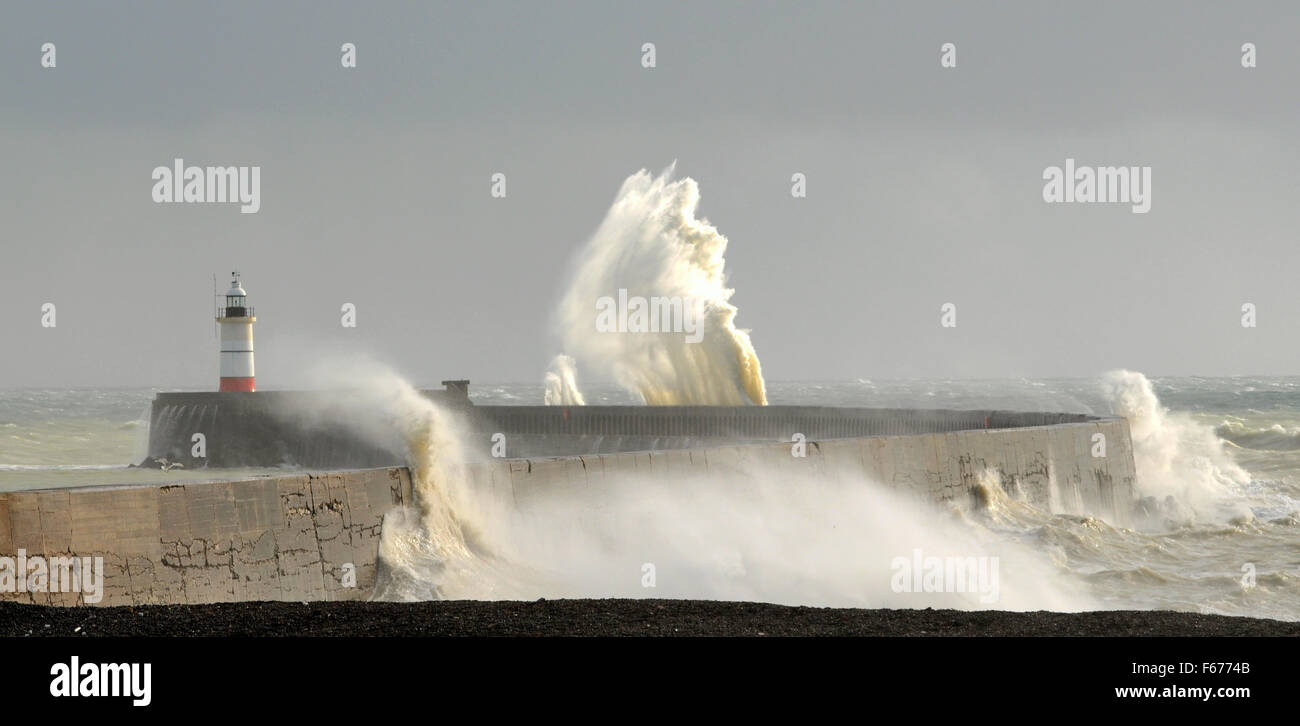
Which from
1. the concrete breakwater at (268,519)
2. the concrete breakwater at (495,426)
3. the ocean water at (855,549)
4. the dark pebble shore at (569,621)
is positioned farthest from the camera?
the concrete breakwater at (495,426)

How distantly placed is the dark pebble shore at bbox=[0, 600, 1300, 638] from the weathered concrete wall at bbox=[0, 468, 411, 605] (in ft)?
2.59

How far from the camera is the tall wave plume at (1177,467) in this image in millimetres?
18984

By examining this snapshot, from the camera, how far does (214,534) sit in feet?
26.1

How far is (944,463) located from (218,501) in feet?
27.6

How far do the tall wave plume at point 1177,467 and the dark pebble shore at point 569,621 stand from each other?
42.5ft

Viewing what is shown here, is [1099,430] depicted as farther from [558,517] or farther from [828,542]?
[558,517]

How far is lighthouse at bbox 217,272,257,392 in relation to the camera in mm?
26109

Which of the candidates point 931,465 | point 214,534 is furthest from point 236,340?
point 214,534

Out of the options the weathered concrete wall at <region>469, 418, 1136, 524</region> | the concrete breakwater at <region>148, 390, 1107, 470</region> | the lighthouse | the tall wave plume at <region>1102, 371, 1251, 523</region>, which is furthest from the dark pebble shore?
the lighthouse

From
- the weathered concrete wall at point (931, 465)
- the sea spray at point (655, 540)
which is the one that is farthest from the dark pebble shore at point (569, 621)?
the weathered concrete wall at point (931, 465)

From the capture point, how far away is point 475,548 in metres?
9.48

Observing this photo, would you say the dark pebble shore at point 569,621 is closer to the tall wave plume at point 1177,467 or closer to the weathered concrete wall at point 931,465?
the weathered concrete wall at point 931,465

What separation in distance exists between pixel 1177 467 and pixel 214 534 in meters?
17.4
